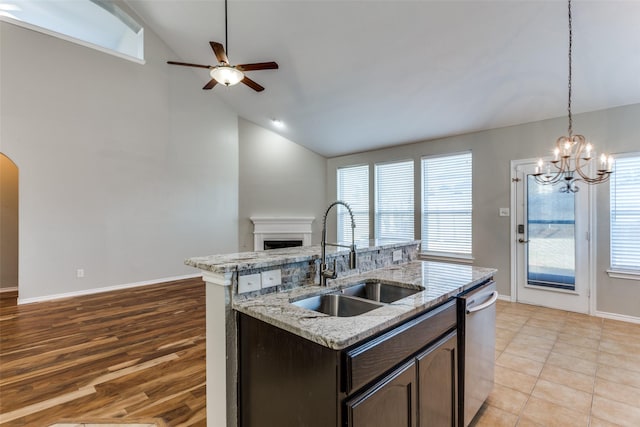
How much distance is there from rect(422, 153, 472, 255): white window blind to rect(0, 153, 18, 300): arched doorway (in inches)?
276

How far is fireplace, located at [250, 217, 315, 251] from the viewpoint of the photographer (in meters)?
6.39

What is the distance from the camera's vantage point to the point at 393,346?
1.16m

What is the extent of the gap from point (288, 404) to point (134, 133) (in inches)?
210

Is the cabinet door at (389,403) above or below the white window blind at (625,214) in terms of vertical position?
below

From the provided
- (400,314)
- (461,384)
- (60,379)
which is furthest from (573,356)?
(60,379)

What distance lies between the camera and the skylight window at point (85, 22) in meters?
4.16

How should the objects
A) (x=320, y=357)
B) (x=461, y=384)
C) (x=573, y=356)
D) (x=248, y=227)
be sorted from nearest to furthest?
(x=320, y=357) < (x=461, y=384) < (x=573, y=356) < (x=248, y=227)

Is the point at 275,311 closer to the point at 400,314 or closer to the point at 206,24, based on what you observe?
the point at 400,314

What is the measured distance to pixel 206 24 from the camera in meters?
4.16

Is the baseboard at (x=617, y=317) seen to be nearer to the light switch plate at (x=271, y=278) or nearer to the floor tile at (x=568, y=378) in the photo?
the floor tile at (x=568, y=378)

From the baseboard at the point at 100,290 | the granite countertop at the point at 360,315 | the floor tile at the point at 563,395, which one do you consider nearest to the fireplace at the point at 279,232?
the baseboard at the point at 100,290

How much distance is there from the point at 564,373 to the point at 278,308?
107 inches

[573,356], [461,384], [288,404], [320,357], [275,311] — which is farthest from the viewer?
[573,356]

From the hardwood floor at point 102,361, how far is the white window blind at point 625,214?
4.75 m
